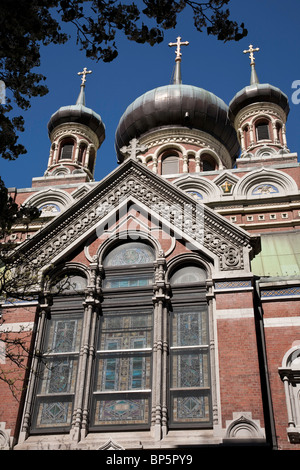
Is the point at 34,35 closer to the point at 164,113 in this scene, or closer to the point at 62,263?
the point at 62,263

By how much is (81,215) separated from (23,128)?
19.2 feet

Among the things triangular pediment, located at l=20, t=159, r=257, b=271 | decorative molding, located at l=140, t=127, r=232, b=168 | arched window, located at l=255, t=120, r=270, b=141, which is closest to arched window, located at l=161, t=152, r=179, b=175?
decorative molding, located at l=140, t=127, r=232, b=168

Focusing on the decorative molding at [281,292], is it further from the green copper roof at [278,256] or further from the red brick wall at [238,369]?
the green copper roof at [278,256]

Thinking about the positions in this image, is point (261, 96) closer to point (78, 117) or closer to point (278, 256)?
point (78, 117)

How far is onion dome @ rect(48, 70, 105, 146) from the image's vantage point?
30656 mm

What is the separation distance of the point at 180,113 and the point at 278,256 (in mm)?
16394

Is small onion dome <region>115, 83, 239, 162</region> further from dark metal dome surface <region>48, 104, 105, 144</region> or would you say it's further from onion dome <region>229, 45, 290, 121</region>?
onion dome <region>229, 45, 290, 121</region>

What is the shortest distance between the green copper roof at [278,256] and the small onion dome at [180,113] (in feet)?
47.3

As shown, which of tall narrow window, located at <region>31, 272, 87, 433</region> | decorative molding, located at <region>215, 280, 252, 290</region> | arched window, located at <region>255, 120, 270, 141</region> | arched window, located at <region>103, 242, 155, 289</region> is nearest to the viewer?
tall narrow window, located at <region>31, 272, 87, 433</region>

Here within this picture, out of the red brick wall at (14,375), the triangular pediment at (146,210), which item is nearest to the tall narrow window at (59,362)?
the red brick wall at (14,375)

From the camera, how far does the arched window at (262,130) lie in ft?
93.5

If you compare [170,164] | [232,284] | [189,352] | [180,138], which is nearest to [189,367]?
[189,352]

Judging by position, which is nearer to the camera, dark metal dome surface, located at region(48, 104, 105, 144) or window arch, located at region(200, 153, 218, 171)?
dark metal dome surface, located at region(48, 104, 105, 144)

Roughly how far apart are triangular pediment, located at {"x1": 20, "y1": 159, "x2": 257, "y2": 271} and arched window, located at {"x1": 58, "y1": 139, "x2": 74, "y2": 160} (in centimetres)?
1391
